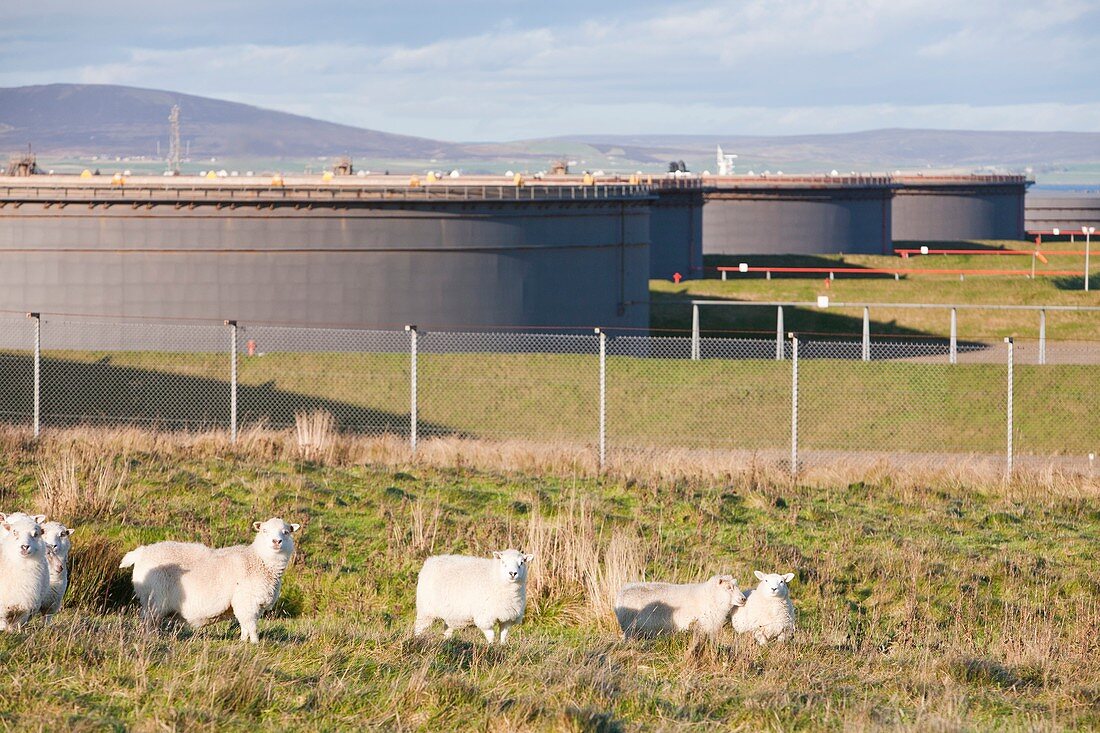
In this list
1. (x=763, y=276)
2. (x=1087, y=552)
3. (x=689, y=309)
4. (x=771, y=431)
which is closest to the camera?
(x=1087, y=552)

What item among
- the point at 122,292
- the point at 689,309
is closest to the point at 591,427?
the point at 122,292

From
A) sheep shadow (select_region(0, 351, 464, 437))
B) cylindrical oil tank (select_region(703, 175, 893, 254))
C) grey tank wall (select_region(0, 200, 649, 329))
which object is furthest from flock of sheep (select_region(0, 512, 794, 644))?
cylindrical oil tank (select_region(703, 175, 893, 254))

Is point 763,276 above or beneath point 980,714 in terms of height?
above

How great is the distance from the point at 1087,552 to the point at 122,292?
94.7 ft

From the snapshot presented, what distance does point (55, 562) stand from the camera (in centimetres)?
991

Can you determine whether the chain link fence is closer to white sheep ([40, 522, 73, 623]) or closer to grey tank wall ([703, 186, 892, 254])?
white sheep ([40, 522, 73, 623])

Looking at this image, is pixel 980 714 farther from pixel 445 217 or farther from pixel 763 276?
pixel 763 276

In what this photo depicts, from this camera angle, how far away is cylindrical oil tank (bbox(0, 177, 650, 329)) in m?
37.2

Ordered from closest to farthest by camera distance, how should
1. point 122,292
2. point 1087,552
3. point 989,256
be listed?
point 1087,552 → point 122,292 → point 989,256

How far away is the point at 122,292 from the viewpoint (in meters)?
37.6

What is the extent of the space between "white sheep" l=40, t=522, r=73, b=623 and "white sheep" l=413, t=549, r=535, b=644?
254 centimetres

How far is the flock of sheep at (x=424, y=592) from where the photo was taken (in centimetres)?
992

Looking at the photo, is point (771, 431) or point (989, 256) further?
point (989, 256)

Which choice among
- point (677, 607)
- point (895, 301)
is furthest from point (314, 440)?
point (895, 301)
